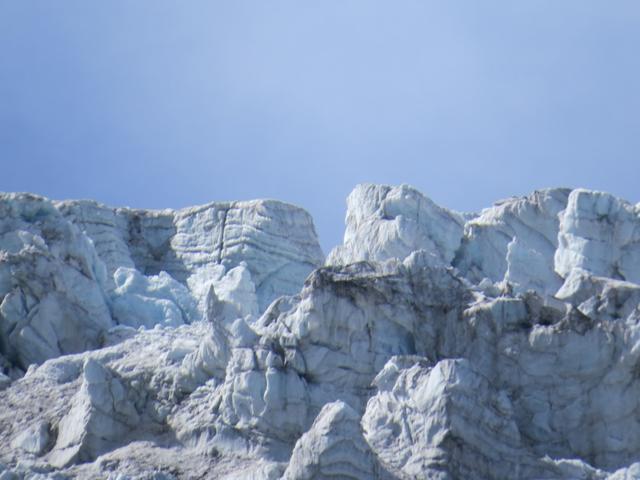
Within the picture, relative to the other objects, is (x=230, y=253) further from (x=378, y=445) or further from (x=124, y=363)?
(x=378, y=445)

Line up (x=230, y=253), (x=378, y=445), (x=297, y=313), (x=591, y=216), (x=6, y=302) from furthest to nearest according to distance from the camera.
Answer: (x=230, y=253)
(x=591, y=216)
(x=6, y=302)
(x=297, y=313)
(x=378, y=445)

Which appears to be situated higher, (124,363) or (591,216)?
(591,216)

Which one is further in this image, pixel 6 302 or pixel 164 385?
pixel 6 302

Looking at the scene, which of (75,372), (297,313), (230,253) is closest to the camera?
(297,313)

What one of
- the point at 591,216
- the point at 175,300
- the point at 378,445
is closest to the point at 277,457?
the point at 378,445

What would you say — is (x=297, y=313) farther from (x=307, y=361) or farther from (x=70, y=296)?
(x=70, y=296)

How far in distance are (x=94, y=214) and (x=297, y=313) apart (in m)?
25.1

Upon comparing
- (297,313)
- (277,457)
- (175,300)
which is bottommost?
(277,457)

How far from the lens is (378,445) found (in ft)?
136

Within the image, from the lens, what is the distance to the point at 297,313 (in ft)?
146

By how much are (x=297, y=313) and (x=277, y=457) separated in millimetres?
3181

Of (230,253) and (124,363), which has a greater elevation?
(230,253)

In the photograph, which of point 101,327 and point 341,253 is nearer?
point 101,327

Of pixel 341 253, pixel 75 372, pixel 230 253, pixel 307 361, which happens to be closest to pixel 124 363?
pixel 75 372
